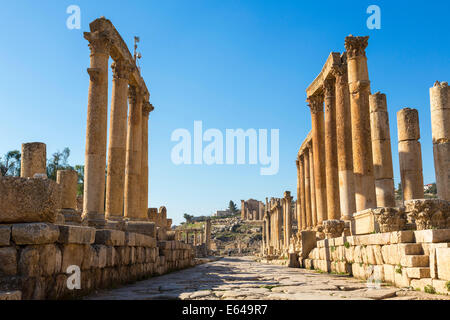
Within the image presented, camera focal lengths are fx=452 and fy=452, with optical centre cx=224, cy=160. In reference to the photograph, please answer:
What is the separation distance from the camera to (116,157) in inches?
713

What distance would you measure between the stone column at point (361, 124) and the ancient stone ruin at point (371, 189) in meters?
0.04

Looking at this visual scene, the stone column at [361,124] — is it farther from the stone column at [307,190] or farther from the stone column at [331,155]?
the stone column at [307,190]

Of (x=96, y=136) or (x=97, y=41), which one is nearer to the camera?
(x=96, y=136)

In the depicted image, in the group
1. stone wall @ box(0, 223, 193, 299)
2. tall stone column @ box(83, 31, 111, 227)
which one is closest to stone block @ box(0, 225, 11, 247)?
stone wall @ box(0, 223, 193, 299)

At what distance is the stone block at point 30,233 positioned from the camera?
20.5 feet

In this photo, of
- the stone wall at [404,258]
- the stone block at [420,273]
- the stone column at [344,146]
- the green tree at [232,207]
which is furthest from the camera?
the green tree at [232,207]

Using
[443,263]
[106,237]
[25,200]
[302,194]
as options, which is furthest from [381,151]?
[302,194]

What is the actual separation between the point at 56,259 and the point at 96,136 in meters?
9.83

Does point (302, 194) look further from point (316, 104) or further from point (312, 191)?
point (316, 104)

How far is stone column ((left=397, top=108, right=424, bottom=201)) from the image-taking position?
619 inches

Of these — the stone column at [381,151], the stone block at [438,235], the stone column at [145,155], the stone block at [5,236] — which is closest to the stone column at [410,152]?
the stone column at [381,151]

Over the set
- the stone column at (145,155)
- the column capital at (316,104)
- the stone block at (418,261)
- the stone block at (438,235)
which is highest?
the column capital at (316,104)

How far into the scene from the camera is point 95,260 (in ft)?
28.0
